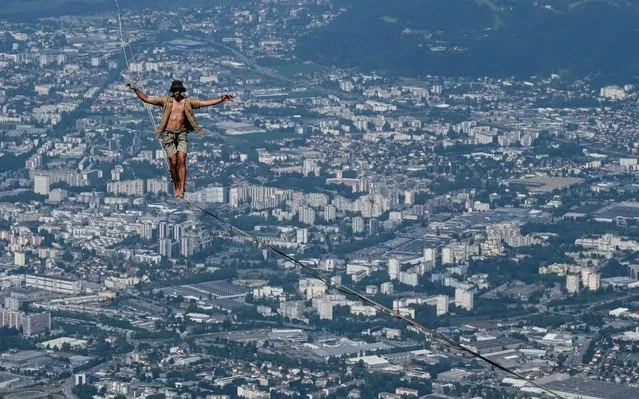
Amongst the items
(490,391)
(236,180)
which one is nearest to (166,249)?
(236,180)

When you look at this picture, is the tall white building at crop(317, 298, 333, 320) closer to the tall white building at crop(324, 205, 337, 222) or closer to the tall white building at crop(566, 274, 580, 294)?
the tall white building at crop(566, 274, 580, 294)

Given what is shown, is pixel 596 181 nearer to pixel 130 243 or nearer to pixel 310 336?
pixel 130 243

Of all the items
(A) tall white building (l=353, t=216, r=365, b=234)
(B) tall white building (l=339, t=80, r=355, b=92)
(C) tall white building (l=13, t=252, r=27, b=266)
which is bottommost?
(C) tall white building (l=13, t=252, r=27, b=266)

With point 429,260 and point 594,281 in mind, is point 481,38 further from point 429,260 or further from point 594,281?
point 594,281

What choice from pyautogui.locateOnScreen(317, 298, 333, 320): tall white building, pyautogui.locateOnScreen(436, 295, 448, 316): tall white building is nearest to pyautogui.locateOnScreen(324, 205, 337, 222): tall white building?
pyautogui.locateOnScreen(436, 295, 448, 316): tall white building

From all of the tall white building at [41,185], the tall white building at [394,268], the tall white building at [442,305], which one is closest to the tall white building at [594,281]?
the tall white building at [442,305]

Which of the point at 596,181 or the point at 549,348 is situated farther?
the point at 596,181

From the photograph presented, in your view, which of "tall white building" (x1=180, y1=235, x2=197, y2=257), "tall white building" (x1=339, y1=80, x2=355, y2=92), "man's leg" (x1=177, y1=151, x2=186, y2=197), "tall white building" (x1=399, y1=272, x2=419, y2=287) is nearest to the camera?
"man's leg" (x1=177, y1=151, x2=186, y2=197)
